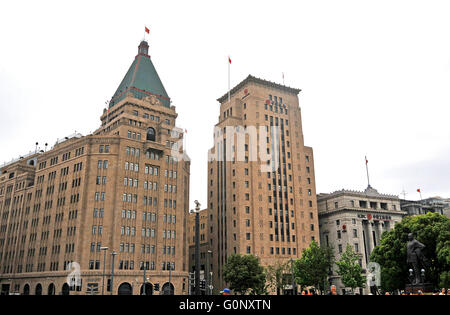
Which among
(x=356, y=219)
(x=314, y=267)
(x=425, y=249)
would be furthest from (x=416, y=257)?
(x=356, y=219)

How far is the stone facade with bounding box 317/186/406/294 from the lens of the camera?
104500 mm

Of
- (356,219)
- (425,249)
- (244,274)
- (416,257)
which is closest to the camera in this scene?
(416,257)

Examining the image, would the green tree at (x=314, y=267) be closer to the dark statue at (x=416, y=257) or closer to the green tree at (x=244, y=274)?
the green tree at (x=244, y=274)

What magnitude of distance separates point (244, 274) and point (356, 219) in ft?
144

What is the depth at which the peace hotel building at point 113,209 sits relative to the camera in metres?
79.1

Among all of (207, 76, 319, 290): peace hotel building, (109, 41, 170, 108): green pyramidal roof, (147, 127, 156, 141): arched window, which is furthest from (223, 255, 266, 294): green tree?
(109, 41, 170, 108): green pyramidal roof

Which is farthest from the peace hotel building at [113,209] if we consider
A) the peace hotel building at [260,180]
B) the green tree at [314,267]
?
the green tree at [314,267]

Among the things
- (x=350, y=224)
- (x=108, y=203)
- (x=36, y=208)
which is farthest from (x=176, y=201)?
(x=350, y=224)

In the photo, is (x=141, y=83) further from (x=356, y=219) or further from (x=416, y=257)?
(x=416, y=257)

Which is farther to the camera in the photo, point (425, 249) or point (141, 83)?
point (141, 83)

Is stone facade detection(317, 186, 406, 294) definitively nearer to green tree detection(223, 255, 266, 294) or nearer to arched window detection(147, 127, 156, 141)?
green tree detection(223, 255, 266, 294)

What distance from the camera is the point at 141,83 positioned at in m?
99.9

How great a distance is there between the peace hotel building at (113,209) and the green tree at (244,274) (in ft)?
41.5
